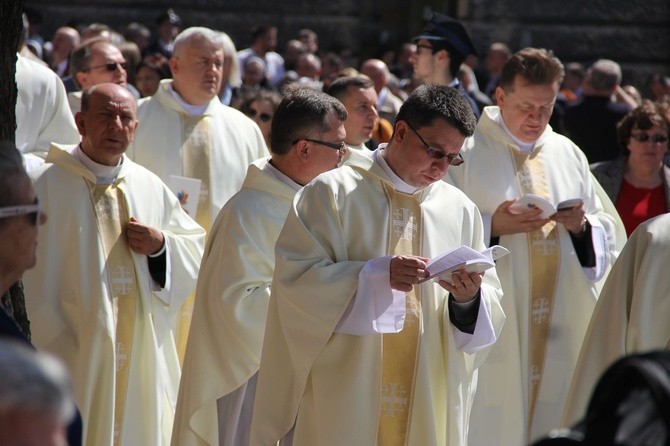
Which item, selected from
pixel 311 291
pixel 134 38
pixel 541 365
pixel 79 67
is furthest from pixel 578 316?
pixel 134 38

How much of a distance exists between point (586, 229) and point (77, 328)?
7.68ft

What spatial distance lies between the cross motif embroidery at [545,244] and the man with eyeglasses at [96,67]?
8.96ft

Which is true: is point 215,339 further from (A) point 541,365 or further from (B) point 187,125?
(B) point 187,125

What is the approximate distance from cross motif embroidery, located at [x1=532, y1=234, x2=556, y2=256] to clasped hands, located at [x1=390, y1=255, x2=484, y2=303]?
5.85ft

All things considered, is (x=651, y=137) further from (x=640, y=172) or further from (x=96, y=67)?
(x=96, y=67)

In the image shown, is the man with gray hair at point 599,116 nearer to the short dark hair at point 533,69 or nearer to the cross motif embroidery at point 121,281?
the short dark hair at point 533,69

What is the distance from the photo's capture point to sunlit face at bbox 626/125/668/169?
729cm

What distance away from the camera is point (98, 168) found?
18.5 ft

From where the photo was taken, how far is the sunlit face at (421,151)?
452cm

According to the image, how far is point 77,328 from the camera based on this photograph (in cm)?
547

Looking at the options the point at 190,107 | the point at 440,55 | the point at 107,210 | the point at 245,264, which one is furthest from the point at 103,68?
the point at 245,264

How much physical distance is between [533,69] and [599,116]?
4.03 m

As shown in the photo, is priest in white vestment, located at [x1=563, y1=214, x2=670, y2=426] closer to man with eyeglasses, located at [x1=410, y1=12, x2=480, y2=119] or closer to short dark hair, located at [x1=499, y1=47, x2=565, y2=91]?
short dark hair, located at [x1=499, y1=47, x2=565, y2=91]

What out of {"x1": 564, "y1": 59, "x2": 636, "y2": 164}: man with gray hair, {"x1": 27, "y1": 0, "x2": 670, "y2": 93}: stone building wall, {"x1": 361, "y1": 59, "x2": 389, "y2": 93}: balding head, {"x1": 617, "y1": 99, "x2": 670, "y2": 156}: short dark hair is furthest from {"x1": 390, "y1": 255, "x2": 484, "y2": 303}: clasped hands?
{"x1": 27, "y1": 0, "x2": 670, "y2": 93}: stone building wall
